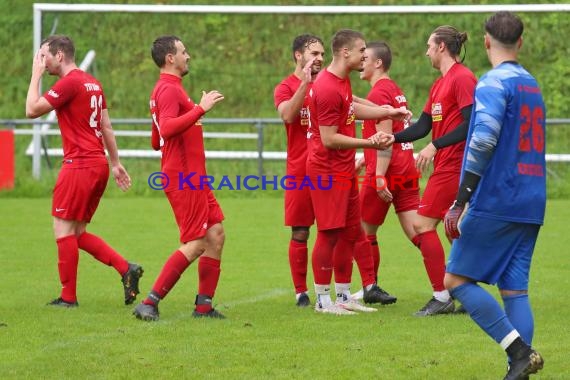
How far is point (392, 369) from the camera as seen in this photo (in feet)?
22.3

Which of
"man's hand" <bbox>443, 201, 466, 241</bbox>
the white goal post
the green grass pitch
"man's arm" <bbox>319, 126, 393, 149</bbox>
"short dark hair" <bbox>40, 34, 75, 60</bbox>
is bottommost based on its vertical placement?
the green grass pitch

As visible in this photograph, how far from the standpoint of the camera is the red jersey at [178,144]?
8531 mm

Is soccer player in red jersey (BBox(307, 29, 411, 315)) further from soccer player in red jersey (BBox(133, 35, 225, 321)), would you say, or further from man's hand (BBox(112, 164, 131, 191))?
man's hand (BBox(112, 164, 131, 191))

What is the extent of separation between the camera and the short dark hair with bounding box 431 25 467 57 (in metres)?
8.80

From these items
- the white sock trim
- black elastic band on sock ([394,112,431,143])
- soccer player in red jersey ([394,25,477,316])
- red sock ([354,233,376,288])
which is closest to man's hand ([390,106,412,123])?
soccer player in red jersey ([394,25,477,316])

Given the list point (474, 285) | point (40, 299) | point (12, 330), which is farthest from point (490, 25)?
point (40, 299)

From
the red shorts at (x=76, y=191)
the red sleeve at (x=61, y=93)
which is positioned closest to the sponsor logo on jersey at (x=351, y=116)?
the red shorts at (x=76, y=191)

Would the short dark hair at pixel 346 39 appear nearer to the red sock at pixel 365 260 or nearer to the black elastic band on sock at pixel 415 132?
the black elastic band on sock at pixel 415 132

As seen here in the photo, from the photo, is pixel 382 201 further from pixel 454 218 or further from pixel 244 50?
pixel 244 50

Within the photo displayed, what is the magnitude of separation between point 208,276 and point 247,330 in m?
0.78

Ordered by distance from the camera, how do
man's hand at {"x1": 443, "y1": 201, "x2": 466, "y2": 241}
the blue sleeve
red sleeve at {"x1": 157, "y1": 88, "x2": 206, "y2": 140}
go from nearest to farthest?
the blue sleeve < man's hand at {"x1": 443, "y1": 201, "x2": 466, "y2": 241} < red sleeve at {"x1": 157, "y1": 88, "x2": 206, "y2": 140}

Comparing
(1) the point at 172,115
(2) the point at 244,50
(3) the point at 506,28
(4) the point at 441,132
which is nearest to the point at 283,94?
(1) the point at 172,115

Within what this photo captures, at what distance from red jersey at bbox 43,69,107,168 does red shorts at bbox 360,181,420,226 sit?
232cm

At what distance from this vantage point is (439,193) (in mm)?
8812
